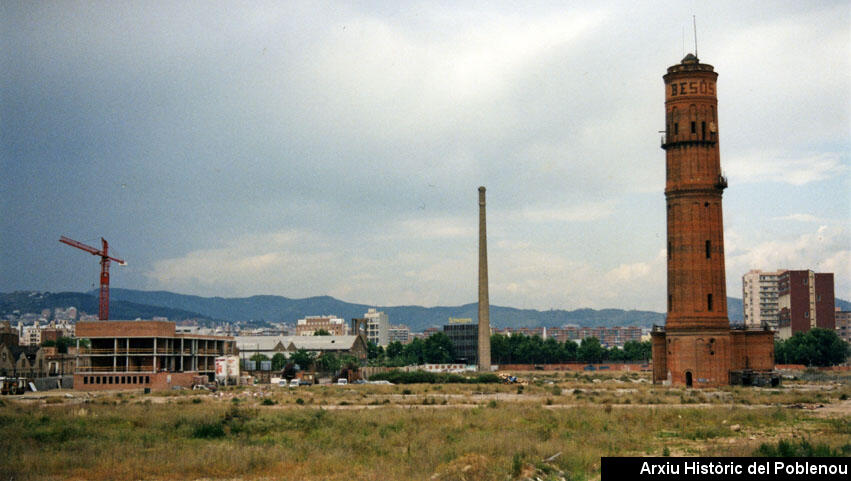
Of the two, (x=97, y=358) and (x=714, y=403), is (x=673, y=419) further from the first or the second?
(x=97, y=358)

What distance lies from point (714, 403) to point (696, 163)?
27.3m

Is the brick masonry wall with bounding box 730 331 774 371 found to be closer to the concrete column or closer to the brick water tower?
the brick water tower

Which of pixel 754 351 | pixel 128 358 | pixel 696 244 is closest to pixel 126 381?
pixel 128 358

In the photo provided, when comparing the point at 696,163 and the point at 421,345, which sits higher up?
the point at 696,163

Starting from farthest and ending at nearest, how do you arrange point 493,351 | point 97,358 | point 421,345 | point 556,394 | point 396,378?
point 421,345 < point 493,351 < point 396,378 < point 97,358 < point 556,394

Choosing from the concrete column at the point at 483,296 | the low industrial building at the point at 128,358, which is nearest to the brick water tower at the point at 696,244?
the concrete column at the point at 483,296

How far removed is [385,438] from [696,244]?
45.7m

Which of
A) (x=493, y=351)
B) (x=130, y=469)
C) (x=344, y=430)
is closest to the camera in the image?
(x=130, y=469)

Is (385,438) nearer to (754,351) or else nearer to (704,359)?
(704,359)

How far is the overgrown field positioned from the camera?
26.5 meters

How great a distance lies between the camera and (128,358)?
295 ft

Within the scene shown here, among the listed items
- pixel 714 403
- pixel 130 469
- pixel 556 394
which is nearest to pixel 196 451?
pixel 130 469

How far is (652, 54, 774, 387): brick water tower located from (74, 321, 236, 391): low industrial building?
5438cm

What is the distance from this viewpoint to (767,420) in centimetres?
3831
